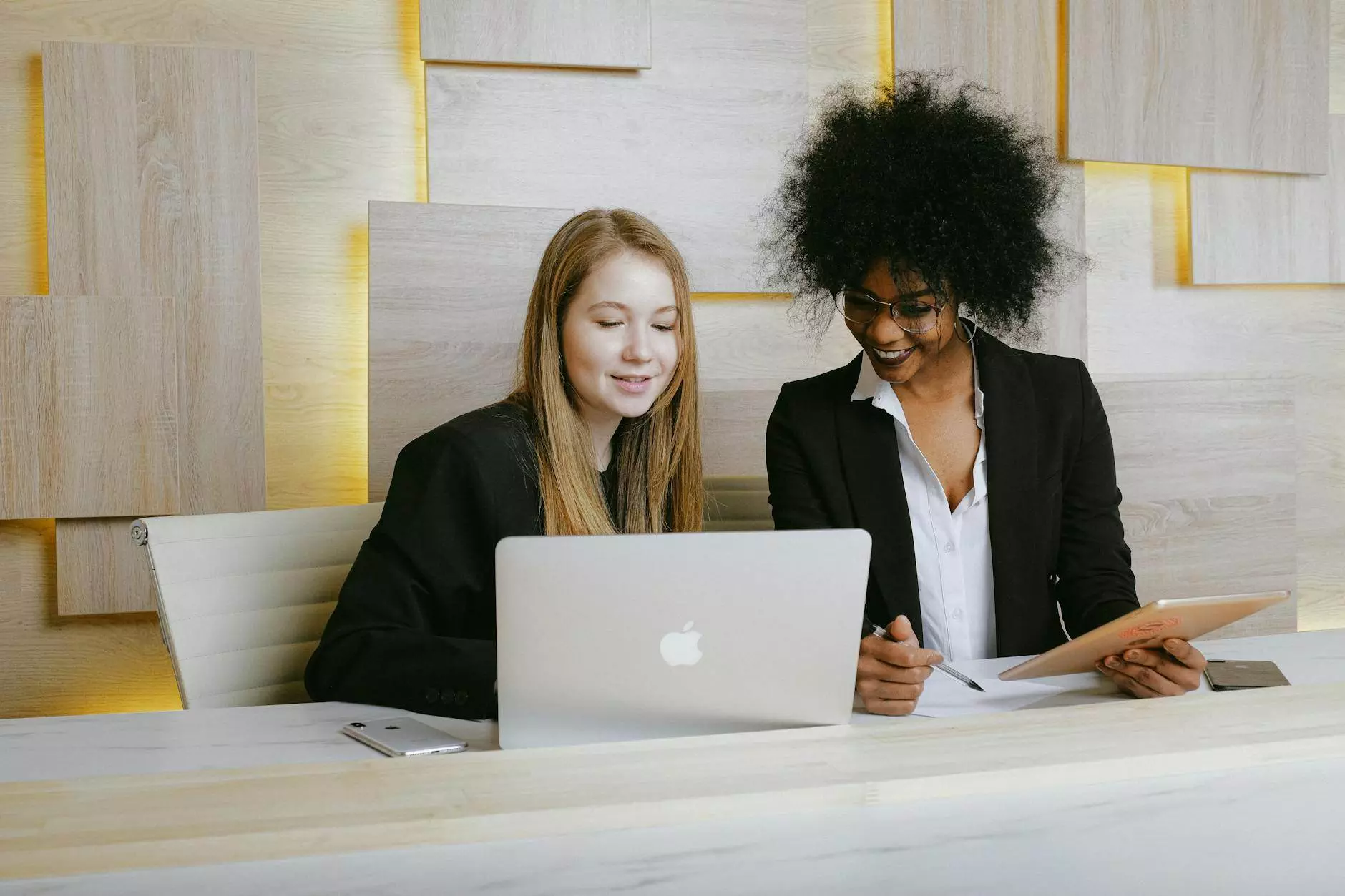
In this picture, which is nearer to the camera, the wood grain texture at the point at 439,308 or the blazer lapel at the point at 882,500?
the blazer lapel at the point at 882,500

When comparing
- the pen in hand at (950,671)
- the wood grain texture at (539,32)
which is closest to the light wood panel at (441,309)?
the wood grain texture at (539,32)

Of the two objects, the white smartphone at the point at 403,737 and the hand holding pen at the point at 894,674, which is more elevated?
the hand holding pen at the point at 894,674

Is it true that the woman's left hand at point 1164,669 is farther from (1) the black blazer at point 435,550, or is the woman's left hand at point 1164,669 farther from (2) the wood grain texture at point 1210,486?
(2) the wood grain texture at point 1210,486

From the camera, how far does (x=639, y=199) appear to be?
116 inches

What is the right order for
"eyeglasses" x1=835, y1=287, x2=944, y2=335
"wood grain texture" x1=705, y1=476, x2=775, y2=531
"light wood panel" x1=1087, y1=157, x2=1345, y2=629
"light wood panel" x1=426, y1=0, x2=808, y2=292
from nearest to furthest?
"eyeglasses" x1=835, y1=287, x2=944, y2=335 → "wood grain texture" x1=705, y1=476, x2=775, y2=531 → "light wood panel" x1=426, y1=0, x2=808, y2=292 → "light wood panel" x1=1087, y1=157, x2=1345, y2=629

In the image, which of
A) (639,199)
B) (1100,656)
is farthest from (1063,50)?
(1100,656)

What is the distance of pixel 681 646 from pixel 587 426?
867 millimetres

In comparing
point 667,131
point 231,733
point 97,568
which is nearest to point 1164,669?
point 231,733

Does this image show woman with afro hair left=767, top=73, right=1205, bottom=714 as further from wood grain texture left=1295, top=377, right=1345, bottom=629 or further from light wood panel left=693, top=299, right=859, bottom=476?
wood grain texture left=1295, top=377, right=1345, bottom=629

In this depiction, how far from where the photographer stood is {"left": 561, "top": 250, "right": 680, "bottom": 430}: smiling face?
1.90 m

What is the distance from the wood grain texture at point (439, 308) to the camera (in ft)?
9.07

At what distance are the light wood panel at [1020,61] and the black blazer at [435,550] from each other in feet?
5.77

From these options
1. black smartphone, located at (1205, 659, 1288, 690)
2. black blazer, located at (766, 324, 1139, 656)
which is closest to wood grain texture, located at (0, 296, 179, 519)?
black blazer, located at (766, 324, 1139, 656)

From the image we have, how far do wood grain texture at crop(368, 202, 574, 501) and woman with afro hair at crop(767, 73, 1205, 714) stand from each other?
3.02 feet
